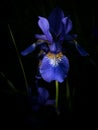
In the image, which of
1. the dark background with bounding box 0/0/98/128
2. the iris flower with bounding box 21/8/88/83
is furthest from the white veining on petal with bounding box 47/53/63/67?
the dark background with bounding box 0/0/98/128

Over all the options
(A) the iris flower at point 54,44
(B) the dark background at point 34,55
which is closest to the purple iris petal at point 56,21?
(A) the iris flower at point 54,44

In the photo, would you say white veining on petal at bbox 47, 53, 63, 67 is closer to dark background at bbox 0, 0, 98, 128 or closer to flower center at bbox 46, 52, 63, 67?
flower center at bbox 46, 52, 63, 67

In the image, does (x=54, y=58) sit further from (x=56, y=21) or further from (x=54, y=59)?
(x=56, y=21)

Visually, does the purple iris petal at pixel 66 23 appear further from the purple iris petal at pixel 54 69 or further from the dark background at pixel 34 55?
the dark background at pixel 34 55

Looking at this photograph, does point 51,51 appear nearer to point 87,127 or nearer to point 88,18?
point 87,127

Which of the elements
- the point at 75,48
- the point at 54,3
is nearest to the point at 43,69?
the point at 75,48
